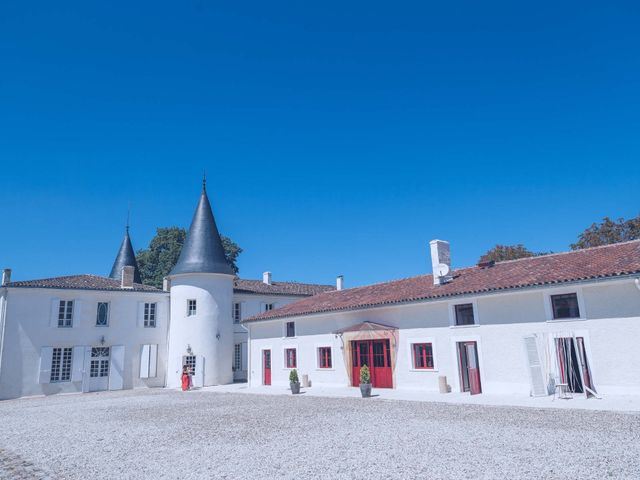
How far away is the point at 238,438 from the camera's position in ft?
31.5

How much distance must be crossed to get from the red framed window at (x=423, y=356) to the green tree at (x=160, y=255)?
3189 cm

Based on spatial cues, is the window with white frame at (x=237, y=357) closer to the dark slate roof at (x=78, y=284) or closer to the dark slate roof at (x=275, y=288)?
the dark slate roof at (x=275, y=288)

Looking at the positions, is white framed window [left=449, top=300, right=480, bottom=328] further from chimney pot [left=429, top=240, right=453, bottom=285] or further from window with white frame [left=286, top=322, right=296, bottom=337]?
window with white frame [left=286, top=322, right=296, bottom=337]

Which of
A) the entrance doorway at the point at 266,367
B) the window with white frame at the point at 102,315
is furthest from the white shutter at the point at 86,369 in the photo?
the entrance doorway at the point at 266,367

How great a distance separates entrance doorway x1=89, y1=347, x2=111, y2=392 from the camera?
2533cm

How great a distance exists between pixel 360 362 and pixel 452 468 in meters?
13.7

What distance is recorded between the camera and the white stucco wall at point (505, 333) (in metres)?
13.2

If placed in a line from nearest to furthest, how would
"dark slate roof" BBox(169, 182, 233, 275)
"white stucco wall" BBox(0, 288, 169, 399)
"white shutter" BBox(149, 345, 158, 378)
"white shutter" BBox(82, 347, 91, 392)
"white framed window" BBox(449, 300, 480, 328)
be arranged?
"white framed window" BBox(449, 300, 480, 328), "white stucco wall" BBox(0, 288, 169, 399), "white shutter" BBox(82, 347, 91, 392), "white shutter" BBox(149, 345, 158, 378), "dark slate roof" BBox(169, 182, 233, 275)

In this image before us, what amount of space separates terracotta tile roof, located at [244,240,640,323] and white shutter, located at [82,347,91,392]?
1104cm

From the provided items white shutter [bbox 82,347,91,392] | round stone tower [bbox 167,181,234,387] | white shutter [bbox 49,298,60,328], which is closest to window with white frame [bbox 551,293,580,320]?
round stone tower [bbox 167,181,234,387]

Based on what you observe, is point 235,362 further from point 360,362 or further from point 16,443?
point 16,443

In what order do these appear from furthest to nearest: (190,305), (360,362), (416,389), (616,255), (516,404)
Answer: (190,305), (360,362), (416,389), (616,255), (516,404)

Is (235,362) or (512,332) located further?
(235,362)

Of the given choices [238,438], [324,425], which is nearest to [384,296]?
[324,425]
